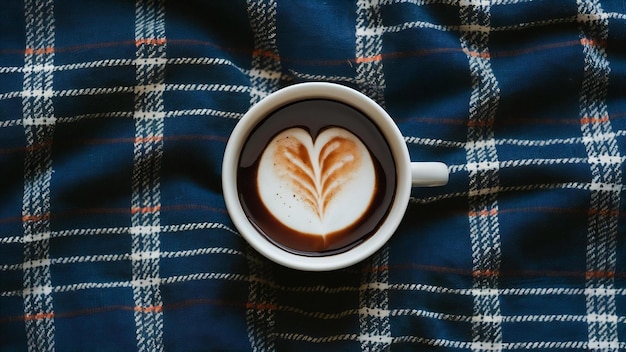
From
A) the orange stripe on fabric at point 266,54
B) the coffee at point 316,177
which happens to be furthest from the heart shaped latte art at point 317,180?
the orange stripe on fabric at point 266,54

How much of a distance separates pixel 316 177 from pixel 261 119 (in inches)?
3.3

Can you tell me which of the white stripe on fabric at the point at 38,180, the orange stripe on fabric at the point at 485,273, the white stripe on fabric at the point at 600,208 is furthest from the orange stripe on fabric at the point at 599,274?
the white stripe on fabric at the point at 38,180

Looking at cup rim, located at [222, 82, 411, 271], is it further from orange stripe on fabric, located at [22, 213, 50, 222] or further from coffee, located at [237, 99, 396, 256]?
orange stripe on fabric, located at [22, 213, 50, 222]

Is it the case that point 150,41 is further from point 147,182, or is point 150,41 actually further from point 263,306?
point 263,306

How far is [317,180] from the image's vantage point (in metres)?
0.83

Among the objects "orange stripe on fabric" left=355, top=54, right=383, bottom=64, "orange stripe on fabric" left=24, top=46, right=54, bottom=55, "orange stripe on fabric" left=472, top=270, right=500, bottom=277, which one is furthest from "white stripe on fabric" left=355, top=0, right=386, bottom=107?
"orange stripe on fabric" left=24, top=46, right=54, bottom=55

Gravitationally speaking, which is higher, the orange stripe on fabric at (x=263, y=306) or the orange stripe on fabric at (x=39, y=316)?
the orange stripe on fabric at (x=263, y=306)

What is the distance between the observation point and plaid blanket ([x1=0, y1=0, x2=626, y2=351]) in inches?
34.4

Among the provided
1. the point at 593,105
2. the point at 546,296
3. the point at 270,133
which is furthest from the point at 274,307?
the point at 593,105

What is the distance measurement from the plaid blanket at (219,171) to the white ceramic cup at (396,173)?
0.06 metres

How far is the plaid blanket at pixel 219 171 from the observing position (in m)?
0.87

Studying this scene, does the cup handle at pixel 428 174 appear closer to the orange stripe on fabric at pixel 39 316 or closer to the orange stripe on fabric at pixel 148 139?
the orange stripe on fabric at pixel 148 139

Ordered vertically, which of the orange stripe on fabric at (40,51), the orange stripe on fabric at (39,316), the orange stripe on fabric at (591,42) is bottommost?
the orange stripe on fabric at (39,316)

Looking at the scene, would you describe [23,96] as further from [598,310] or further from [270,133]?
[598,310]
